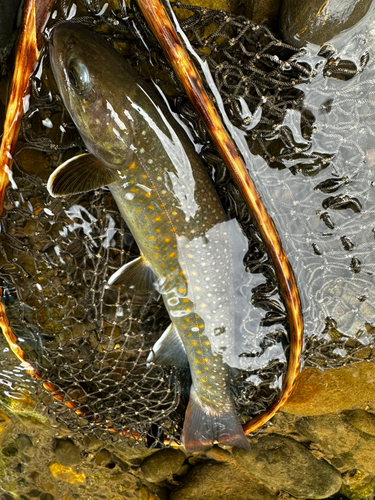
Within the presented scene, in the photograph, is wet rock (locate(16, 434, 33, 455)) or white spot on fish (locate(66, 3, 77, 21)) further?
wet rock (locate(16, 434, 33, 455))

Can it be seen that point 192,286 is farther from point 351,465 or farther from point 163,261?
point 351,465

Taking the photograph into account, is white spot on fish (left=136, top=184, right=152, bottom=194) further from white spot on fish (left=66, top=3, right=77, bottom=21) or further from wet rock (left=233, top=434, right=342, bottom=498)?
wet rock (left=233, top=434, right=342, bottom=498)

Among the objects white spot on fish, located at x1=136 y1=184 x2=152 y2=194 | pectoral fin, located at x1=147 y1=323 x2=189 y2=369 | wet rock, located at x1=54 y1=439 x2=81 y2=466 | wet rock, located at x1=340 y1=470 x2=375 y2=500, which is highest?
white spot on fish, located at x1=136 y1=184 x2=152 y2=194

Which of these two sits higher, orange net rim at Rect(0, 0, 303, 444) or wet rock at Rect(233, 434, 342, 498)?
orange net rim at Rect(0, 0, 303, 444)

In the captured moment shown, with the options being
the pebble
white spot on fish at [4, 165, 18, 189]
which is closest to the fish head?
white spot on fish at [4, 165, 18, 189]

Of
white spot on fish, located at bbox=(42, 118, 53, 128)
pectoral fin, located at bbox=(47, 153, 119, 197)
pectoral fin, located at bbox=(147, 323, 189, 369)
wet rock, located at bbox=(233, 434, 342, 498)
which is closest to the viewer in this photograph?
pectoral fin, located at bbox=(47, 153, 119, 197)

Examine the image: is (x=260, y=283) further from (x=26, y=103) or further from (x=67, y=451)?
(x=67, y=451)

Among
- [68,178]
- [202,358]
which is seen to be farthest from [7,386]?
[68,178]

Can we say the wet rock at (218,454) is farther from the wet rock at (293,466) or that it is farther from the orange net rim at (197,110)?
the orange net rim at (197,110)
